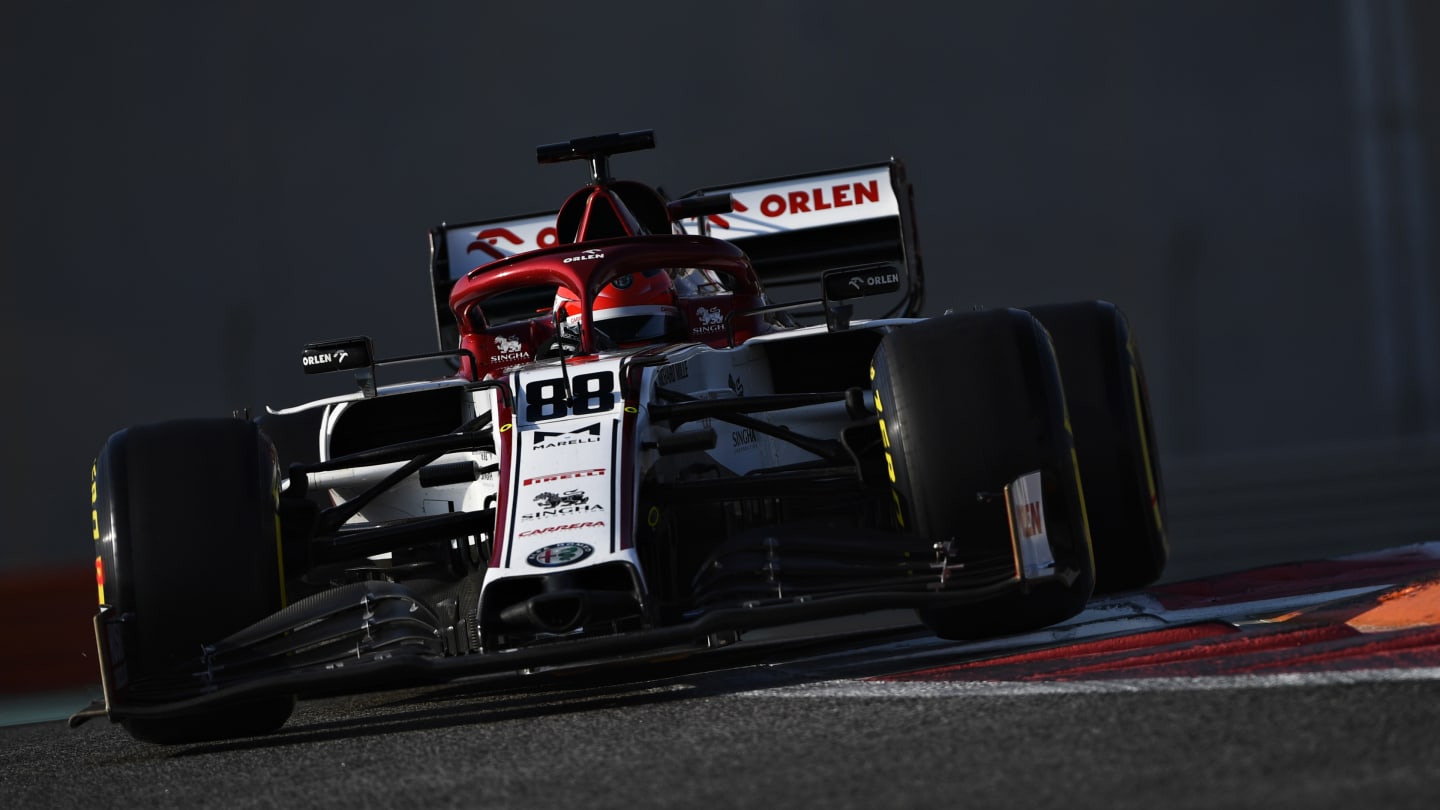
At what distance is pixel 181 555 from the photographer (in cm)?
477

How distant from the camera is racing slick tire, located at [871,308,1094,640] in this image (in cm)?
470

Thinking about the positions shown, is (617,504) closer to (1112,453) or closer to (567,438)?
(567,438)

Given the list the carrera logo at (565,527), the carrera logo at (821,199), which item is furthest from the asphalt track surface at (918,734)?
the carrera logo at (821,199)

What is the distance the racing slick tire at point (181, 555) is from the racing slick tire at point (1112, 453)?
2.40 meters

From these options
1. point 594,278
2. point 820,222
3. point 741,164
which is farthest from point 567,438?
point 741,164

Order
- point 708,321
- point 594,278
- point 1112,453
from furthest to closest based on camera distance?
point 708,321 < point 594,278 < point 1112,453

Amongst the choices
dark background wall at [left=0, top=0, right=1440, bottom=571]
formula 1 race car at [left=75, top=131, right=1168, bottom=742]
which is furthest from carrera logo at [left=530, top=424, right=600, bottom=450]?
dark background wall at [left=0, top=0, right=1440, bottom=571]

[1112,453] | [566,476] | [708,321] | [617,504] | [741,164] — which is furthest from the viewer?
[741,164]

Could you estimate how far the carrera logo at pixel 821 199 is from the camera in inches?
325

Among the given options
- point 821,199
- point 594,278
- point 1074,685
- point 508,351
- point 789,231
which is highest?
point 821,199

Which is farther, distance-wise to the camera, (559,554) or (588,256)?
(588,256)

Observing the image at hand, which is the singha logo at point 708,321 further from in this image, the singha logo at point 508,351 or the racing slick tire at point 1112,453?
the racing slick tire at point 1112,453

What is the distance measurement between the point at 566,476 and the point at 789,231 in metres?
3.74

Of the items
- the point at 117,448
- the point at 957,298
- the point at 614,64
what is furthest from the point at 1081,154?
the point at 117,448
